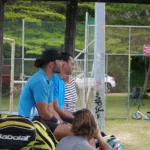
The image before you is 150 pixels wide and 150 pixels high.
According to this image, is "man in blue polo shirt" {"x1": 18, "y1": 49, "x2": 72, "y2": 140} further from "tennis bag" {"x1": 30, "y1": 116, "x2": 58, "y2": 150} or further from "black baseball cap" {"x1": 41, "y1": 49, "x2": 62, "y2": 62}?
"tennis bag" {"x1": 30, "y1": 116, "x2": 58, "y2": 150}

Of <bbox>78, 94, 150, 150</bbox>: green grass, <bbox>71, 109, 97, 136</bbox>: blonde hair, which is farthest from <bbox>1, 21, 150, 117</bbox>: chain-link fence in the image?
<bbox>71, 109, 97, 136</bbox>: blonde hair

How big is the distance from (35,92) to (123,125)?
10737 mm

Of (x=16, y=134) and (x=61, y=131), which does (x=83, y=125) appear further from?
(x=16, y=134)

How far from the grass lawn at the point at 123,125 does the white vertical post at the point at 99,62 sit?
2.23 metres

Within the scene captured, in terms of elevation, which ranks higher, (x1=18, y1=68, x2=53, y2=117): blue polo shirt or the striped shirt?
(x1=18, y1=68, x2=53, y2=117): blue polo shirt

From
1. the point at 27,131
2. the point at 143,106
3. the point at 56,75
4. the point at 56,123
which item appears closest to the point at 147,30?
the point at 143,106

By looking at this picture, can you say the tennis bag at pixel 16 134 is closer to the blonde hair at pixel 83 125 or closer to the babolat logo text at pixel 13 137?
the babolat logo text at pixel 13 137

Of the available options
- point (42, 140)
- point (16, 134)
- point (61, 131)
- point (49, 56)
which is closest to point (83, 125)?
point (42, 140)

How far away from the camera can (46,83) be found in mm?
5879

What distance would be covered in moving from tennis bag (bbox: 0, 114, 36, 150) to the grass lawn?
289 inches

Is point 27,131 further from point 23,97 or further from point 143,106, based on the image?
point 143,106

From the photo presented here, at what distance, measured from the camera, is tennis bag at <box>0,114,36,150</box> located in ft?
14.0

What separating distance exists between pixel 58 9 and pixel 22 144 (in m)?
25.8

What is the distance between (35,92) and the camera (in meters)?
5.80
